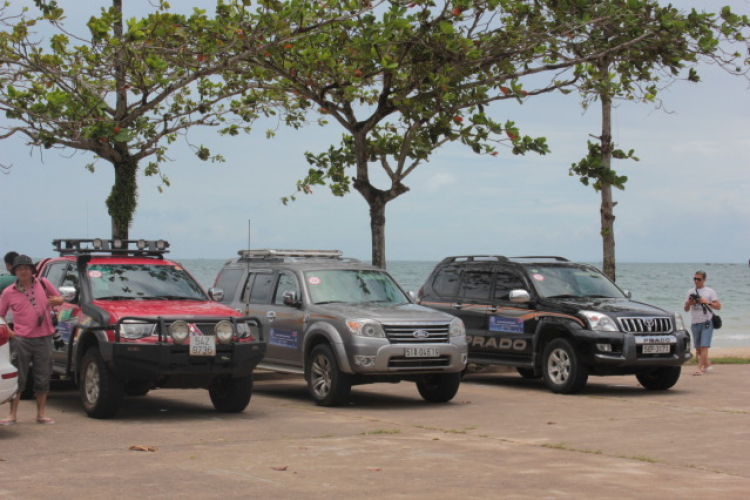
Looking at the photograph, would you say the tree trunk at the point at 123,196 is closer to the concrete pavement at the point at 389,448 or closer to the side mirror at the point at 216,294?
the concrete pavement at the point at 389,448

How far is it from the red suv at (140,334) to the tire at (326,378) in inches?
46.5

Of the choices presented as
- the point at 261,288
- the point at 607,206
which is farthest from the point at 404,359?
the point at 607,206

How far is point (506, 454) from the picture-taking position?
9.45 meters

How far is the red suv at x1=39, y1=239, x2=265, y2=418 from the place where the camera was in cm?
1141

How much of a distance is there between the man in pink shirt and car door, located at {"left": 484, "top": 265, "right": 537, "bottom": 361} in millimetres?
7249

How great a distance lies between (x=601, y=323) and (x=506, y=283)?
2.06 metres

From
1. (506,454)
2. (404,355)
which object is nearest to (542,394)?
(404,355)

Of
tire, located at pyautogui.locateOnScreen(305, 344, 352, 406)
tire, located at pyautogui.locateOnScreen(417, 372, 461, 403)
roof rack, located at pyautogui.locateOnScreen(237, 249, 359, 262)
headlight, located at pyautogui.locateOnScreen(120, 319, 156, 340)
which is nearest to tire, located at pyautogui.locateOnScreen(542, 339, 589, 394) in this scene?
tire, located at pyautogui.locateOnScreen(417, 372, 461, 403)

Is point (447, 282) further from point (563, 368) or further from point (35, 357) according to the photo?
point (35, 357)

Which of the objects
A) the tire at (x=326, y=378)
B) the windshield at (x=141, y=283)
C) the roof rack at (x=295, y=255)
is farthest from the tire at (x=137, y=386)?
the roof rack at (x=295, y=255)

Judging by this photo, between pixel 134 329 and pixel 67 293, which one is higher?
pixel 67 293

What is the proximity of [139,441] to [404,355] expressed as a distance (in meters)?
3.87

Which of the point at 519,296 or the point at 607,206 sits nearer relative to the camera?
the point at 519,296

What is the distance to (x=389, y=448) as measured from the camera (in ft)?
31.8
